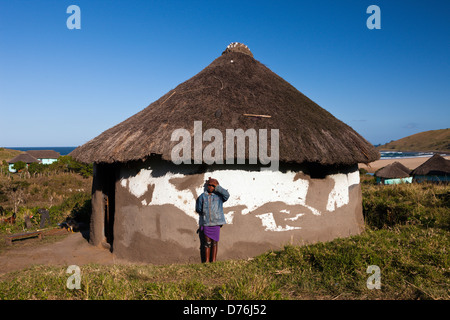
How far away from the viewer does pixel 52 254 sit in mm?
6590

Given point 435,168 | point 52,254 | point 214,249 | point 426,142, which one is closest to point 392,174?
point 435,168

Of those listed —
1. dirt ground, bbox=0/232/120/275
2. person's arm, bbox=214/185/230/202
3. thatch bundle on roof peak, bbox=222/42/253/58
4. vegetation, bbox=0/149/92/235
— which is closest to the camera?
person's arm, bbox=214/185/230/202

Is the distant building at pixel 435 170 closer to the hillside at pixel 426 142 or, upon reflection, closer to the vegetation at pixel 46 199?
the vegetation at pixel 46 199

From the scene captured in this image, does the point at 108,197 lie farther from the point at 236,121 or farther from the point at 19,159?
the point at 19,159

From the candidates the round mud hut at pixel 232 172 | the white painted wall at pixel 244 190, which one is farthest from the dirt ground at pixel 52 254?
the white painted wall at pixel 244 190

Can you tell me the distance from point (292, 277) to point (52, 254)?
5.52 m

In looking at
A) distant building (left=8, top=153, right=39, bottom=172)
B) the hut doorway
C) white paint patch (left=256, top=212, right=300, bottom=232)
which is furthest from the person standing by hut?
distant building (left=8, top=153, right=39, bottom=172)

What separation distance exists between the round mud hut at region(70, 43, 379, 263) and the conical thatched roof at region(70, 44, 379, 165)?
0.03 m

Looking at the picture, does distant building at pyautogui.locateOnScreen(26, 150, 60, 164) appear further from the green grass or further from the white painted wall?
the green grass

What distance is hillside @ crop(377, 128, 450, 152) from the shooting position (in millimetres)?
94688

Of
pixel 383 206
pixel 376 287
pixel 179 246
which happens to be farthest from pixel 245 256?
pixel 383 206

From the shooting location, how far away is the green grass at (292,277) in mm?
3172
